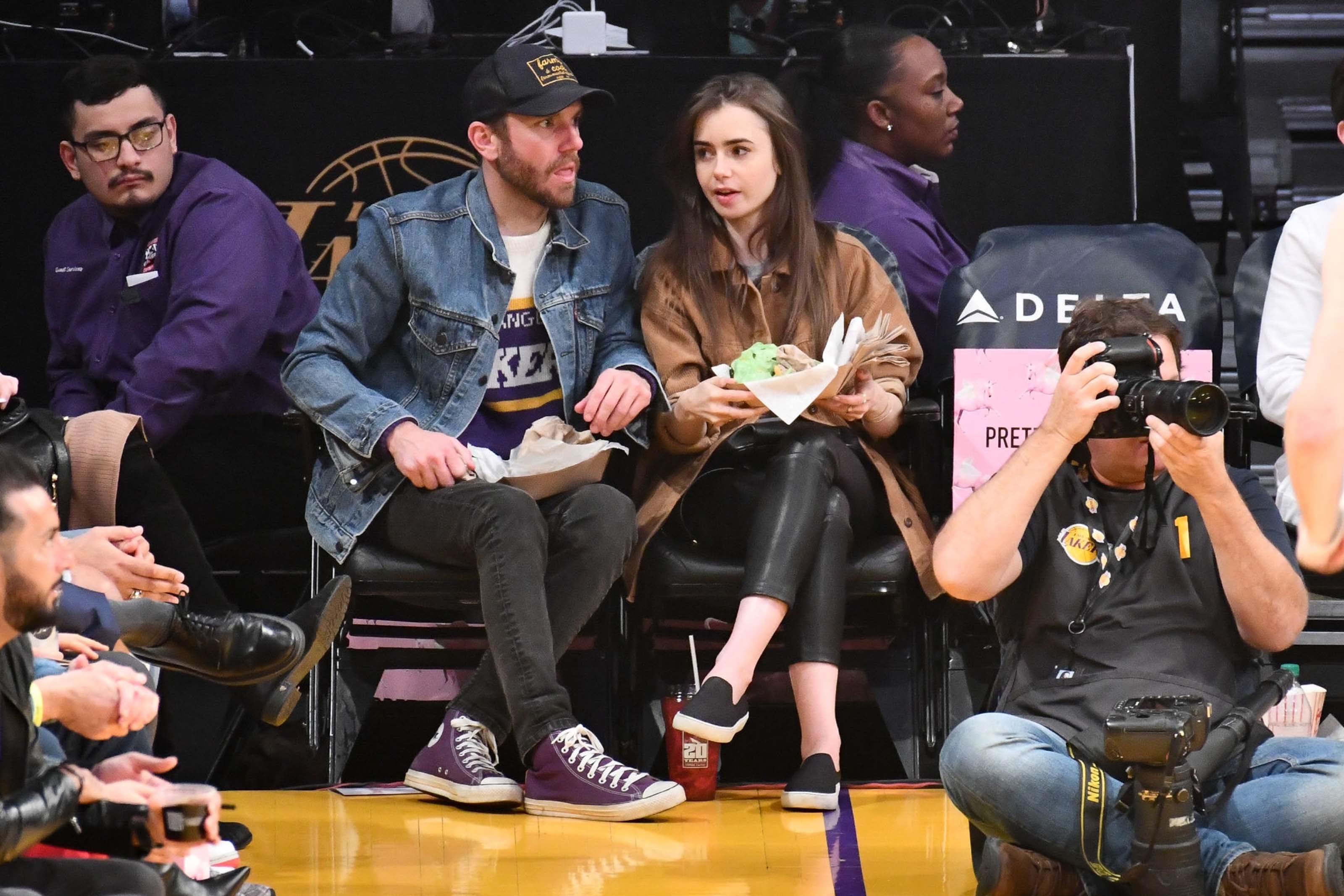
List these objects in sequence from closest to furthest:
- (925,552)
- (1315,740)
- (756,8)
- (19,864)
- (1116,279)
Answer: (19,864)
(1315,740)
(925,552)
(1116,279)
(756,8)

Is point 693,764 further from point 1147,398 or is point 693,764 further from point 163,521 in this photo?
point 1147,398

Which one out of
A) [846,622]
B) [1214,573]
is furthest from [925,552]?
[1214,573]

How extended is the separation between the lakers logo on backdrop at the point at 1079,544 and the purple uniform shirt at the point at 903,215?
136 cm

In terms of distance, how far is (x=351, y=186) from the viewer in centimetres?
528

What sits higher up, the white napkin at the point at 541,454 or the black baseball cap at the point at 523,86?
the black baseball cap at the point at 523,86

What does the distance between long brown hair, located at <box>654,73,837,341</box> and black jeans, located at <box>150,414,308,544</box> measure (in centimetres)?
102

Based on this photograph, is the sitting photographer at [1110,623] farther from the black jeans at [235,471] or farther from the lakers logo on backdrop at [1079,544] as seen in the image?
the black jeans at [235,471]

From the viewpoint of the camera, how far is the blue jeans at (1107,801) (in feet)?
9.97

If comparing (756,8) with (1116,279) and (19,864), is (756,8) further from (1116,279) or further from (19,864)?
(19,864)

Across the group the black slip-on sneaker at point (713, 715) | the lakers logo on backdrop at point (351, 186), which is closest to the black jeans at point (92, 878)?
the black slip-on sneaker at point (713, 715)

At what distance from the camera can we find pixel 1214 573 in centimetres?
326

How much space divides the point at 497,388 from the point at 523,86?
25.9 inches

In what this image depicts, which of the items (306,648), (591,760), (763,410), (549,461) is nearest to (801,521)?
(763,410)

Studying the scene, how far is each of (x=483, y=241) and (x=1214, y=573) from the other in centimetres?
179
